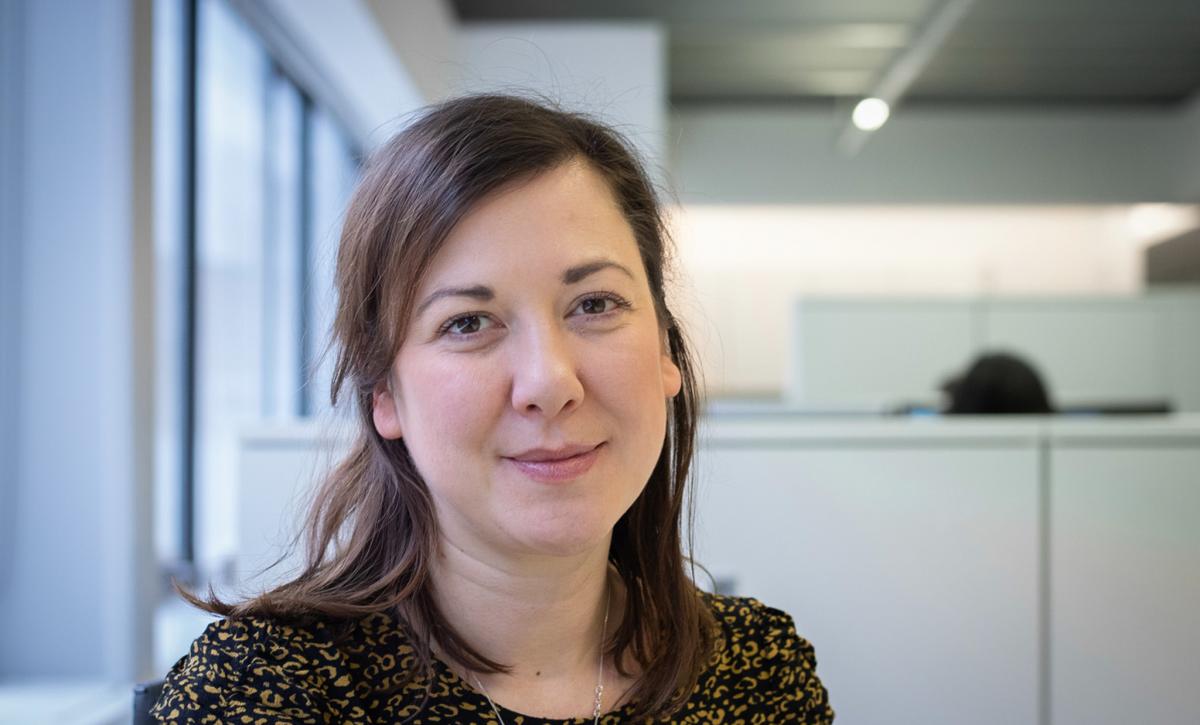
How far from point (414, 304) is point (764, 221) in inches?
304

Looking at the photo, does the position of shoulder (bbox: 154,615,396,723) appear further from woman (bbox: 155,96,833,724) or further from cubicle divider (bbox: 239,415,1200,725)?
cubicle divider (bbox: 239,415,1200,725)

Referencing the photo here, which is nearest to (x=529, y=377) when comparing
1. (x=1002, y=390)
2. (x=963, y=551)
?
(x=963, y=551)

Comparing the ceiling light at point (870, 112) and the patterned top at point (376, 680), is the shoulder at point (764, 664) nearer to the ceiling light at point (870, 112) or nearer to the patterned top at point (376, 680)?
the patterned top at point (376, 680)

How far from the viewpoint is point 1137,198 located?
8078mm

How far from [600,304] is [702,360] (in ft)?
1.36

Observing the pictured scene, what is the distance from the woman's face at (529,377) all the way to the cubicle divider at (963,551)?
1354mm

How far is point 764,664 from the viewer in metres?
1.19

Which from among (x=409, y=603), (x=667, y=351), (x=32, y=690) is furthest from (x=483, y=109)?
(x=32, y=690)

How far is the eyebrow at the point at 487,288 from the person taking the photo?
951 millimetres

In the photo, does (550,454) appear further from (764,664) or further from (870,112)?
(870,112)

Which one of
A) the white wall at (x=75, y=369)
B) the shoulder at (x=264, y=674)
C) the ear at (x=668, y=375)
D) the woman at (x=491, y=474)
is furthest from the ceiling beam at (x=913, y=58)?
the shoulder at (x=264, y=674)

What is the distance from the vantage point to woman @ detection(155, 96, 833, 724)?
3.12ft

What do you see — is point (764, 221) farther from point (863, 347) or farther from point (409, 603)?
point (409, 603)

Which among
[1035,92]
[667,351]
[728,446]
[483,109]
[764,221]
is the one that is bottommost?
[728,446]
